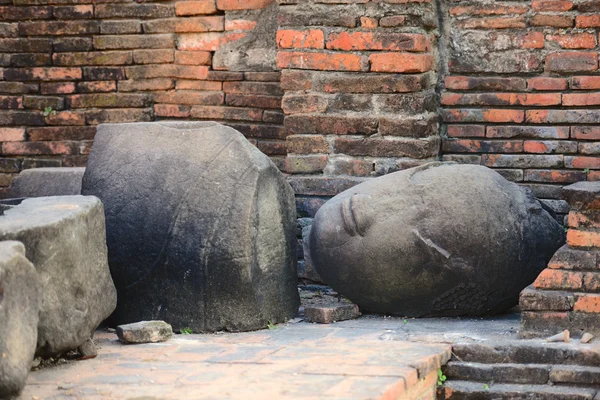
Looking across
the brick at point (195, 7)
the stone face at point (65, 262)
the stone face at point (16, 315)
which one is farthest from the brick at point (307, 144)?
the stone face at point (16, 315)

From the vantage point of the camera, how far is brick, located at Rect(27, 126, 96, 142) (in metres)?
6.00

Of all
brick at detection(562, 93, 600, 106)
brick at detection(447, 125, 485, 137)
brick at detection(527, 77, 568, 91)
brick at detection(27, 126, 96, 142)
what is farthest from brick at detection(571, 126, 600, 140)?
brick at detection(27, 126, 96, 142)

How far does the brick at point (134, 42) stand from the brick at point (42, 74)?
22cm

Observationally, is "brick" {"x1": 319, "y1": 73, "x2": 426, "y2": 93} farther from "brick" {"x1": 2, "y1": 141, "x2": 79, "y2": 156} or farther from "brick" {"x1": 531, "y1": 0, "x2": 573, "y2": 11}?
"brick" {"x1": 2, "y1": 141, "x2": 79, "y2": 156}

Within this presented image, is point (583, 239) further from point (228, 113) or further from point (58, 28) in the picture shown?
point (58, 28)

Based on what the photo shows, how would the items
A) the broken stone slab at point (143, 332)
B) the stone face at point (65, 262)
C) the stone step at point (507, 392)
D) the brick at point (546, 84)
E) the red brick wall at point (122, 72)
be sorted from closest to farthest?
the stone face at point (65, 262) < the stone step at point (507, 392) < the broken stone slab at point (143, 332) < the brick at point (546, 84) < the red brick wall at point (122, 72)

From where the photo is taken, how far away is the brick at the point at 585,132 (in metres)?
5.12

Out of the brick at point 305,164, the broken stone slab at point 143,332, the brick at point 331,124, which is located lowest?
the broken stone slab at point 143,332

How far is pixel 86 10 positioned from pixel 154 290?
2.25 metres

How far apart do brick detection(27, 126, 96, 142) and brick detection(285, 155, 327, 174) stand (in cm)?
133

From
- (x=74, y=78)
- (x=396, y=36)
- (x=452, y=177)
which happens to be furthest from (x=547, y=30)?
(x=74, y=78)

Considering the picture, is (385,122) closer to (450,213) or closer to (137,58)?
(450,213)

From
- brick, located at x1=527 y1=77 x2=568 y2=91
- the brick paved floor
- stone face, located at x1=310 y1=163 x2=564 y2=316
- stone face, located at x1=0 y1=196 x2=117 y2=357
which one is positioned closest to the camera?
the brick paved floor

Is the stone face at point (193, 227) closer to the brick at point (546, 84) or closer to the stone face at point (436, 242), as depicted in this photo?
the stone face at point (436, 242)
